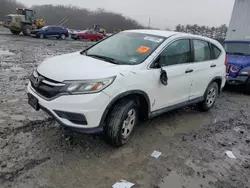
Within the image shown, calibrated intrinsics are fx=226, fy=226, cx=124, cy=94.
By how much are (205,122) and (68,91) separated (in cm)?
318

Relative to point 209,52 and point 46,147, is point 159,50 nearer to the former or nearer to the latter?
point 209,52

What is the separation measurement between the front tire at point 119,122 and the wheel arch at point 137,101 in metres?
0.08

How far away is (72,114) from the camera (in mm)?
2826

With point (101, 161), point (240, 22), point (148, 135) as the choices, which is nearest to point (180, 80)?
point (148, 135)

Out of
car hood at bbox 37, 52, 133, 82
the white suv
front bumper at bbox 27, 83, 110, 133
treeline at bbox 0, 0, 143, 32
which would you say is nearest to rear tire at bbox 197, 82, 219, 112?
the white suv

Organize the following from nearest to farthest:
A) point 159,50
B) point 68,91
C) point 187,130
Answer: point 68,91 < point 159,50 < point 187,130

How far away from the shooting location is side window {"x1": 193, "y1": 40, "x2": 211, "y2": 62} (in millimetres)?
4426

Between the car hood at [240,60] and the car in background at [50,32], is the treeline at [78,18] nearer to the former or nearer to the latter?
the car in background at [50,32]

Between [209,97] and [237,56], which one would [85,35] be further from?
[209,97]

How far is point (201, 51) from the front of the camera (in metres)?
4.63

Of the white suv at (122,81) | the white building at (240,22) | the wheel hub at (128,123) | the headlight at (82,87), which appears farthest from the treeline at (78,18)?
the headlight at (82,87)

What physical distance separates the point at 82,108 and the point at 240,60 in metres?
6.24

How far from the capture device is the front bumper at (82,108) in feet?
9.15

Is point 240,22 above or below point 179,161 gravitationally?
above
